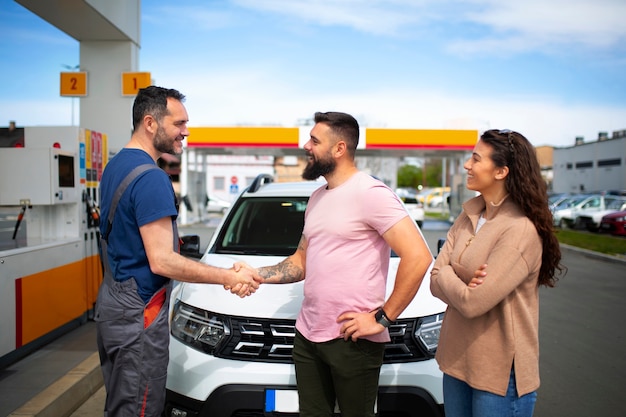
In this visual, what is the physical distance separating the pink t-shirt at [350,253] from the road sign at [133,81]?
7.27m

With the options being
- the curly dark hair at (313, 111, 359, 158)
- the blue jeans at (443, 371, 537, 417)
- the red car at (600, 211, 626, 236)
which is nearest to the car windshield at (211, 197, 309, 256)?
the curly dark hair at (313, 111, 359, 158)

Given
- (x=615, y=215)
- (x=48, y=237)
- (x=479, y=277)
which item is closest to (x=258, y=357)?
(x=479, y=277)

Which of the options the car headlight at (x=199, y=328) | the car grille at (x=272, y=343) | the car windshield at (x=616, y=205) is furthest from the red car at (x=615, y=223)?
the car headlight at (x=199, y=328)

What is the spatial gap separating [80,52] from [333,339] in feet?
27.1

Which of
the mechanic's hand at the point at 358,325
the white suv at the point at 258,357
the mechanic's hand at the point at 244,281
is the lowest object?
the white suv at the point at 258,357

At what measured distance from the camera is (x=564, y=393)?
4348 mm

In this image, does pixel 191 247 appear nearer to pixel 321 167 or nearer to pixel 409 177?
pixel 321 167

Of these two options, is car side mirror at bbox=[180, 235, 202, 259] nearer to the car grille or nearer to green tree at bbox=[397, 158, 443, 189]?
the car grille

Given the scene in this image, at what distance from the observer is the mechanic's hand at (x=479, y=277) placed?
198cm

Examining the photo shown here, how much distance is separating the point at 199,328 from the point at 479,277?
5.43 ft

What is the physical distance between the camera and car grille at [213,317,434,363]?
9.36 feet

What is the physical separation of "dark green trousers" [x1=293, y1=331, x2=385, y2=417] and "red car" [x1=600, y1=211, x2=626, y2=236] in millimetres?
20219

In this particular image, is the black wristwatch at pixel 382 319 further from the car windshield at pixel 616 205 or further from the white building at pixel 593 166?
the white building at pixel 593 166

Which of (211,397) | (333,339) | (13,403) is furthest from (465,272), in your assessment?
(13,403)
